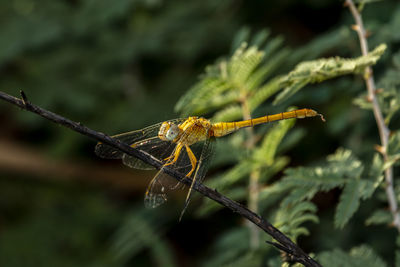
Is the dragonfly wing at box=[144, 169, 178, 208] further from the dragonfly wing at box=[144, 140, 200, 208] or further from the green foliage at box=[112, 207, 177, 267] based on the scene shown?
the green foliage at box=[112, 207, 177, 267]

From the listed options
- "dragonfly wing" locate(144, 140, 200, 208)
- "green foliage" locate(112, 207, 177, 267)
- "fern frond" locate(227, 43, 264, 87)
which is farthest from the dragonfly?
"green foliage" locate(112, 207, 177, 267)

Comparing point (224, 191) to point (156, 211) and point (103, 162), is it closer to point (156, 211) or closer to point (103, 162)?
point (156, 211)

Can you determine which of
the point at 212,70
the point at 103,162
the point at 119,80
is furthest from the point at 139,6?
the point at 212,70

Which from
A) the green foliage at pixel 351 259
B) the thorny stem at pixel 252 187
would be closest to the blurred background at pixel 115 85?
the thorny stem at pixel 252 187

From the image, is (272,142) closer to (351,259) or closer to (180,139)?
(180,139)

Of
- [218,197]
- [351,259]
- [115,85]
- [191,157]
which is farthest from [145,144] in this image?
[115,85]

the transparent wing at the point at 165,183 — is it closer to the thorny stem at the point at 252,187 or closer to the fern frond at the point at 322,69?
the thorny stem at the point at 252,187
